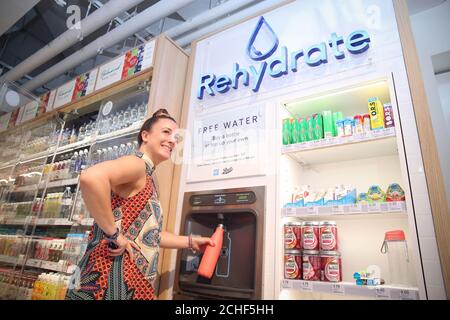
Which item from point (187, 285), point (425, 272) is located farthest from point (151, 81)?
point (425, 272)

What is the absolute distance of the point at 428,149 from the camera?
153 centimetres

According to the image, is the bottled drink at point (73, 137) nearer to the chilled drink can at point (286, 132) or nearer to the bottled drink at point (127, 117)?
the bottled drink at point (127, 117)

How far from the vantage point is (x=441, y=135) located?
2291 mm

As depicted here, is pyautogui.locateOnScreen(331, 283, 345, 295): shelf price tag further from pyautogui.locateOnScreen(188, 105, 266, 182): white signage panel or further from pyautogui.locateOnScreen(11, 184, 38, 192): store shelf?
pyautogui.locateOnScreen(11, 184, 38, 192): store shelf

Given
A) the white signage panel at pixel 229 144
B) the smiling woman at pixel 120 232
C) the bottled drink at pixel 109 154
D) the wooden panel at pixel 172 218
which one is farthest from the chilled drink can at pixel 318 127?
the bottled drink at pixel 109 154

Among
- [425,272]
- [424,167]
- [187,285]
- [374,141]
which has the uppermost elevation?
[374,141]

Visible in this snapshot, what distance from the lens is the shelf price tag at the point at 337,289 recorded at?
4.91 feet

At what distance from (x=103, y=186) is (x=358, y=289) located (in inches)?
55.3

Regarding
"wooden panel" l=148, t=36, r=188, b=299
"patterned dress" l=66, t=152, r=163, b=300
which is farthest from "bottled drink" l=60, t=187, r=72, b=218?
"patterned dress" l=66, t=152, r=163, b=300

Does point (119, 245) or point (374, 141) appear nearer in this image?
point (119, 245)

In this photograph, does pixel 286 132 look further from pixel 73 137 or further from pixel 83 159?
pixel 73 137

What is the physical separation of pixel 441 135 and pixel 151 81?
102 inches

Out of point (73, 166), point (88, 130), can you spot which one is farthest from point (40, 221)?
point (88, 130)

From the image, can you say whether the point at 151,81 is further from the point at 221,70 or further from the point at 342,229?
the point at 342,229
